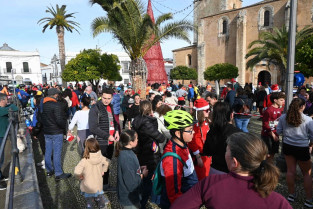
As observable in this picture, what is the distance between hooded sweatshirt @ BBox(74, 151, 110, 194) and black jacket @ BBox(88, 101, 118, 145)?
45 centimetres

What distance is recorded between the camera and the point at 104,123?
159 inches

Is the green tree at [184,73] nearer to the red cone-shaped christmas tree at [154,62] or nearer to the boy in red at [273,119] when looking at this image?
the red cone-shaped christmas tree at [154,62]

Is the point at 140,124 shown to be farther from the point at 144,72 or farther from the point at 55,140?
the point at 144,72

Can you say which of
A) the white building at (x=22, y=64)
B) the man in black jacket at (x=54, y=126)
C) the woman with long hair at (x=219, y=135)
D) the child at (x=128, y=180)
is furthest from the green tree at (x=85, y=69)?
the white building at (x=22, y=64)

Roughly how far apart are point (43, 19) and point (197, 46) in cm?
2361

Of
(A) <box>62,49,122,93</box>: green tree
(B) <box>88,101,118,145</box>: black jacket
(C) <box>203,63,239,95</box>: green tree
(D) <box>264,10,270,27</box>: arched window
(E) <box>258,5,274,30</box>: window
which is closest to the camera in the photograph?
(B) <box>88,101,118,145</box>: black jacket

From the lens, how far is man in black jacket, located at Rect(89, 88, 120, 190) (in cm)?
384

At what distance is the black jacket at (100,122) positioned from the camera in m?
3.82

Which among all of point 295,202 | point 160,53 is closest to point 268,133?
point 295,202

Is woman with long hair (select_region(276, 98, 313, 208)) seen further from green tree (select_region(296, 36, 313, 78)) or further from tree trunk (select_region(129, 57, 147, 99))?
green tree (select_region(296, 36, 313, 78))

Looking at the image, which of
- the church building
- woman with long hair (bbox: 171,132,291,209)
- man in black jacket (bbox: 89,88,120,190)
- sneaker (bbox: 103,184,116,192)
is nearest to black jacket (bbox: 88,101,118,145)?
man in black jacket (bbox: 89,88,120,190)

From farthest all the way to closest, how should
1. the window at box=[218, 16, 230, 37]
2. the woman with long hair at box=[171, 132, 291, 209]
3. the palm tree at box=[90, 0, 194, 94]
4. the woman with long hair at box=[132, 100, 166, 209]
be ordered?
the window at box=[218, 16, 230, 37]
the palm tree at box=[90, 0, 194, 94]
the woman with long hair at box=[132, 100, 166, 209]
the woman with long hair at box=[171, 132, 291, 209]

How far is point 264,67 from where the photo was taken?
99.5 ft

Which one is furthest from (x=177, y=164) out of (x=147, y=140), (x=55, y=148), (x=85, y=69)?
(x=85, y=69)
